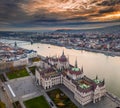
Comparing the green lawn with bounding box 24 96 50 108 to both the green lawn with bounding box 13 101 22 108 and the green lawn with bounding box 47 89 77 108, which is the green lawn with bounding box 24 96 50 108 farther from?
the green lawn with bounding box 47 89 77 108

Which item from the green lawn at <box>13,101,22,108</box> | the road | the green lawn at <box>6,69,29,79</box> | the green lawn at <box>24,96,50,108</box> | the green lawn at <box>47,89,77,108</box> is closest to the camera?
the green lawn at <box>47,89,77,108</box>

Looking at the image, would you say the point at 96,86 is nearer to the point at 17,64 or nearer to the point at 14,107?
the point at 14,107

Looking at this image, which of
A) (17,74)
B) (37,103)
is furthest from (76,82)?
(17,74)

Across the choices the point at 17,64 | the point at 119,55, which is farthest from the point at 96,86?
the point at 119,55

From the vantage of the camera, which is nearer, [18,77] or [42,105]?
[42,105]

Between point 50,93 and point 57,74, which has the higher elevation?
point 57,74

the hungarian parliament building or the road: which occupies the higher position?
the hungarian parliament building

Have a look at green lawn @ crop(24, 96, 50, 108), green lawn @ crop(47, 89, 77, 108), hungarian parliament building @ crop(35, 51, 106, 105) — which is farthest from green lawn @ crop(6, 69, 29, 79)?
green lawn @ crop(24, 96, 50, 108)
